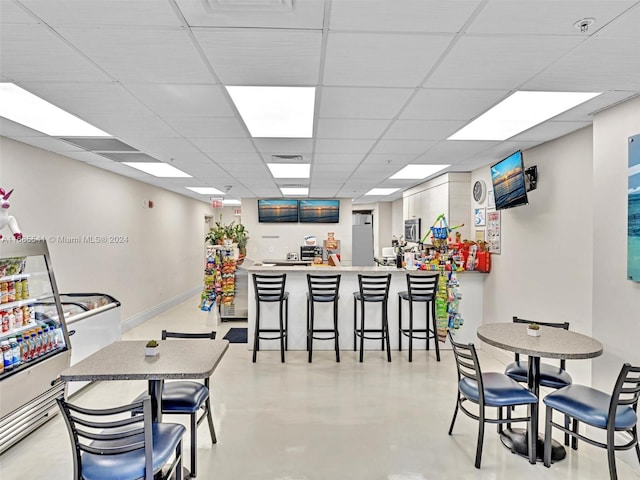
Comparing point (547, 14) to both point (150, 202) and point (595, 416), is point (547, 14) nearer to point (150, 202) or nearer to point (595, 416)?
point (595, 416)

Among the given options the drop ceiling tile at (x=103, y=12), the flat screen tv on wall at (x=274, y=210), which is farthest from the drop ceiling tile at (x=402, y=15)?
the flat screen tv on wall at (x=274, y=210)

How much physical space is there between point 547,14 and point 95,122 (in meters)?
3.65

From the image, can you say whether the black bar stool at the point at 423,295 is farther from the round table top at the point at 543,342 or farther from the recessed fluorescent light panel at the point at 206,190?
the recessed fluorescent light panel at the point at 206,190

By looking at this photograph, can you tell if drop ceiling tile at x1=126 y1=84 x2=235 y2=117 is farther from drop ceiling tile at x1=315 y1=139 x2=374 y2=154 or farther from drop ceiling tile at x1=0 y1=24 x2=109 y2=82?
drop ceiling tile at x1=315 y1=139 x2=374 y2=154

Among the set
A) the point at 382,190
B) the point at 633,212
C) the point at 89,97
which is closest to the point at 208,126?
the point at 89,97

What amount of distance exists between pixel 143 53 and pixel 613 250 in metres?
3.73

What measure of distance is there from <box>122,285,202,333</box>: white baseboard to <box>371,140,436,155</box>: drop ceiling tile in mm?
5216

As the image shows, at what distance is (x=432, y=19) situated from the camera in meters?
1.89

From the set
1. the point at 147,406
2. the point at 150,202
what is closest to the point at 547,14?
the point at 147,406

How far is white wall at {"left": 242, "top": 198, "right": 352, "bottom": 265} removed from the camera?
10.0 metres

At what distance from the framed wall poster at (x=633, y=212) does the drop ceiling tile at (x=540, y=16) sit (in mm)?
1319

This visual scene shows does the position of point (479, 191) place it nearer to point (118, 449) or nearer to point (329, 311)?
point (329, 311)

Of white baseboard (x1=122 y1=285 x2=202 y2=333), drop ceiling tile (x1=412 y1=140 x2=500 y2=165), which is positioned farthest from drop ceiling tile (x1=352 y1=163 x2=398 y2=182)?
white baseboard (x1=122 y1=285 x2=202 y2=333)

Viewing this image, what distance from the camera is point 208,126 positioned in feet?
12.0
